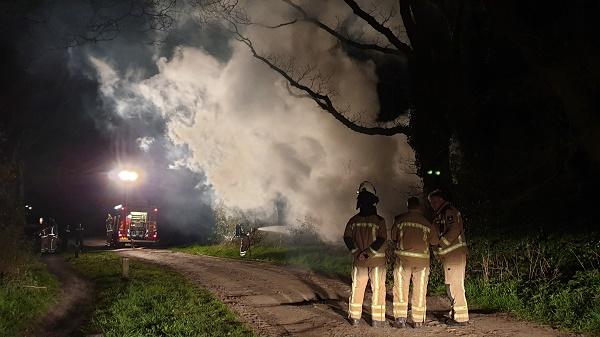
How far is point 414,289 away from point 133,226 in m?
23.5

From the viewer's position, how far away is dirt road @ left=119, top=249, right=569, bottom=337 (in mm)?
6914

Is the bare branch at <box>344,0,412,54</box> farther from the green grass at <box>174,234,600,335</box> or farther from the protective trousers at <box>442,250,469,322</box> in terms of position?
the protective trousers at <box>442,250,469,322</box>

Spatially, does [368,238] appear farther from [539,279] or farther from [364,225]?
[539,279]

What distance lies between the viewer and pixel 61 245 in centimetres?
2492

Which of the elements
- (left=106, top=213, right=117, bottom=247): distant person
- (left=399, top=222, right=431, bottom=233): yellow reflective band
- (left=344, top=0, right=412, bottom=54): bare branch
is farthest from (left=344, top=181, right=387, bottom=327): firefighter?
(left=106, top=213, right=117, bottom=247): distant person

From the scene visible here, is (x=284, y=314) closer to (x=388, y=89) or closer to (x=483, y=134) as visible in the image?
(x=483, y=134)

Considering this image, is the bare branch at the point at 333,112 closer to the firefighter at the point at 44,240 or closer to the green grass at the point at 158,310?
the green grass at the point at 158,310

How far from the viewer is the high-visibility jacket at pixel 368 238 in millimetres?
7004

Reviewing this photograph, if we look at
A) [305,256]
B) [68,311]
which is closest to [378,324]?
[68,311]

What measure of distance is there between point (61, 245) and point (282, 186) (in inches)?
443

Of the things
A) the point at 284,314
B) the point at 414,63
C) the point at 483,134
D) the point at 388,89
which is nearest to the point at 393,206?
the point at 388,89

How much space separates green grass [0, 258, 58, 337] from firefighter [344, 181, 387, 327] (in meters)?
5.67

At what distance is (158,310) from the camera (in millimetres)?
8570

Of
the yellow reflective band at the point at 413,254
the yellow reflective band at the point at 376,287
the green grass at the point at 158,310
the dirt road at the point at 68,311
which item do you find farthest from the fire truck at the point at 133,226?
the yellow reflective band at the point at 413,254
